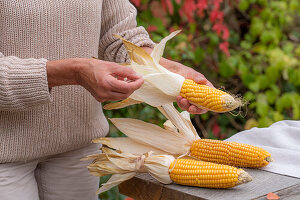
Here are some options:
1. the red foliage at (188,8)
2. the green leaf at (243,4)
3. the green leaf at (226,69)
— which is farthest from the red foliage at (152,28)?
the green leaf at (243,4)

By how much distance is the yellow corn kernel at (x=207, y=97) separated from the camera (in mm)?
1291

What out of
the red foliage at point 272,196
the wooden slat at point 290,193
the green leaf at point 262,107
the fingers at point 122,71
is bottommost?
the green leaf at point 262,107

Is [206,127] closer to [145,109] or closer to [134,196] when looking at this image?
[145,109]

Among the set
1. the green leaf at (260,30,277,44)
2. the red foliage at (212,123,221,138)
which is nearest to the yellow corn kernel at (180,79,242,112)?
the red foliage at (212,123,221,138)

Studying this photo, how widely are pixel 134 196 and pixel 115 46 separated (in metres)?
0.53

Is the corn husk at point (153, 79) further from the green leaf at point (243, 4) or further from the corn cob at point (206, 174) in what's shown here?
the green leaf at point (243, 4)

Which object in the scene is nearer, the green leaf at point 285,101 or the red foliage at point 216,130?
the green leaf at point 285,101

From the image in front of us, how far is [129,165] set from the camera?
1.35 meters

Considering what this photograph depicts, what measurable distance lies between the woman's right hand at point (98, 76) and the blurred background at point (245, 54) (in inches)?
84.5

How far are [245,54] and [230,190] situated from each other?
2880mm

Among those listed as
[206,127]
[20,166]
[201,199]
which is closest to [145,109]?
[206,127]

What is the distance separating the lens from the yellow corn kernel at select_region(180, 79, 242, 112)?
4.24 feet

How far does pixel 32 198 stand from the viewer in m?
1.53

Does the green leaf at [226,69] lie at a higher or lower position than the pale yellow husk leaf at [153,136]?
lower
